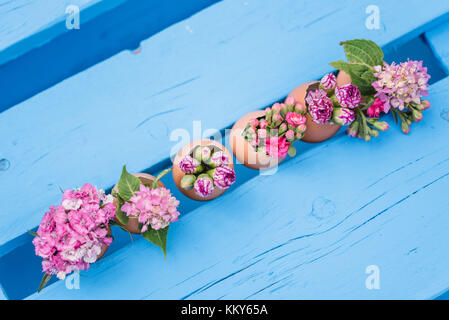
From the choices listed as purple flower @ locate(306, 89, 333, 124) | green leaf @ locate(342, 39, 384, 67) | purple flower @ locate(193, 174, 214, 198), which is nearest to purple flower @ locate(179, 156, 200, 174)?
purple flower @ locate(193, 174, 214, 198)

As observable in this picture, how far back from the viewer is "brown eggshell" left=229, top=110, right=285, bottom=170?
2.29ft

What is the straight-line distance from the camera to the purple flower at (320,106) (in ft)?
2.08

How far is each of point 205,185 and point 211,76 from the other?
0.30 metres

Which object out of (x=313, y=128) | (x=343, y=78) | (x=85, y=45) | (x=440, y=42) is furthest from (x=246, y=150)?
(x=85, y=45)

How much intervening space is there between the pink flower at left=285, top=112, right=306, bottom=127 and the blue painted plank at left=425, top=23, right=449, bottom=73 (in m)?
0.42

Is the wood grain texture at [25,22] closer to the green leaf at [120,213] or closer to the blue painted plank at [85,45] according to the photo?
the blue painted plank at [85,45]

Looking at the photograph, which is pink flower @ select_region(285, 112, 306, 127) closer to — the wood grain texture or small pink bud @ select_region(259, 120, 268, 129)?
small pink bud @ select_region(259, 120, 268, 129)

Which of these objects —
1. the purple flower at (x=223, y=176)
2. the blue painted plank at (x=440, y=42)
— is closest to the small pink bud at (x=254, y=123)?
the purple flower at (x=223, y=176)

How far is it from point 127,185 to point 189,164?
0.38ft

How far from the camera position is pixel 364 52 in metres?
0.69

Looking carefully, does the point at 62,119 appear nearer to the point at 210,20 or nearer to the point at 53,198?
the point at 53,198

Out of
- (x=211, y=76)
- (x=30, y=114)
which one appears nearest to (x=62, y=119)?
(x=30, y=114)

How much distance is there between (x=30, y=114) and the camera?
0.78 m
